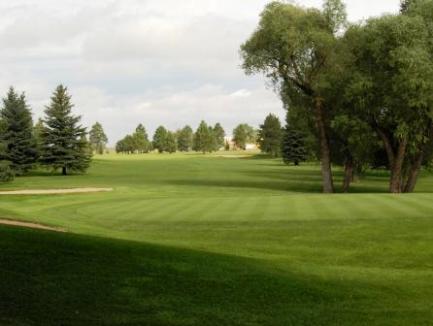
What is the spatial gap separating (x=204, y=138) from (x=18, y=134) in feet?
358

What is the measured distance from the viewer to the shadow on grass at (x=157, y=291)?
6.84m

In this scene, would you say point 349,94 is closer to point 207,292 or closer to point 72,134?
point 207,292

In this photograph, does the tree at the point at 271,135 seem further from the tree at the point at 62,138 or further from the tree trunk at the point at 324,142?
the tree trunk at the point at 324,142

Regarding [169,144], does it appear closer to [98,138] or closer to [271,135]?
[98,138]

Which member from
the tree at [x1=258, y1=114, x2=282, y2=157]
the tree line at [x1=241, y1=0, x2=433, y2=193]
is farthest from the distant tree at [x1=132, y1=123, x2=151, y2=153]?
the tree line at [x1=241, y1=0, x2=433, y2=193]

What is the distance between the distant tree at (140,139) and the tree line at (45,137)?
117371mm

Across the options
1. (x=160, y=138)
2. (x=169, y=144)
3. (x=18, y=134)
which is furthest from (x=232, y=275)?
(x=169, y=144)

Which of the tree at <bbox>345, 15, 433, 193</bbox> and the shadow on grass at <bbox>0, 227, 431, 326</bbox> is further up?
the tree at <bbox>345, 15, 433, 193</bbox>

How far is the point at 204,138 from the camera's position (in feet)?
559

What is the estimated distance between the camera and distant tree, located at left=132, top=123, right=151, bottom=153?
611 ft

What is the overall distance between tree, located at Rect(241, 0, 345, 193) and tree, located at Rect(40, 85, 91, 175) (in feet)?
104

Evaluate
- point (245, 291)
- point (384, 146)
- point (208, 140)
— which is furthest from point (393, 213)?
point (208, 140)

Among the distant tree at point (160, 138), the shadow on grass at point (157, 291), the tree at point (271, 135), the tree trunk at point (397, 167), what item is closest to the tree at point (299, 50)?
the tree trunk at point (397, 167)

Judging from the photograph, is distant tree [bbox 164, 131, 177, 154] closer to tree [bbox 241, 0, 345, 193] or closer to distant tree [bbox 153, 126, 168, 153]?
distant tree [bbox 153, 126, 168, 153]
